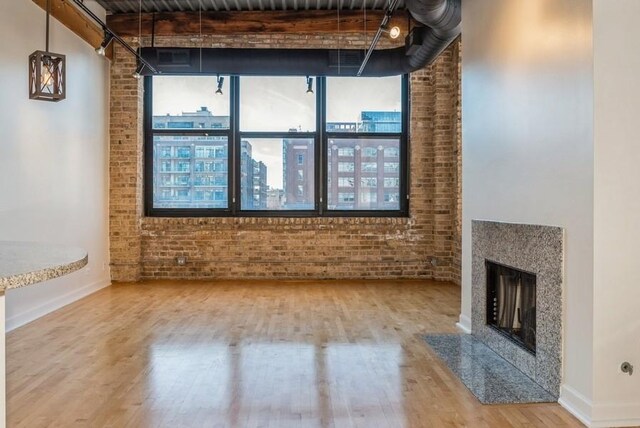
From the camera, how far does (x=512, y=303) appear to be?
3.70 meters

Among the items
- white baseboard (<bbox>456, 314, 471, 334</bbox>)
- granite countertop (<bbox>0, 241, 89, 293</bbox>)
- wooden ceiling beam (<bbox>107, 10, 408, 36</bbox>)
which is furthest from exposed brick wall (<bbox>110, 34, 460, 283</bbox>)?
granite countertop (<bbox>0, 241, 89, 293</bbox>)

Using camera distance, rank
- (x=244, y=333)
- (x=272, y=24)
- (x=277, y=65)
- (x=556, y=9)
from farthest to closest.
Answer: (x=272, y=24), (x=277, y=65), (x=244, y=333), (x=556, y=9)

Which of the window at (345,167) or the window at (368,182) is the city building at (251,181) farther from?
the window at (368,182)

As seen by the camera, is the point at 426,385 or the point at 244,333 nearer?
the point at 426,385

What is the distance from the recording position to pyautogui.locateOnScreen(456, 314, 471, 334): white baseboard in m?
4.45

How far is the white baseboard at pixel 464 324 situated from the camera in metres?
4.45

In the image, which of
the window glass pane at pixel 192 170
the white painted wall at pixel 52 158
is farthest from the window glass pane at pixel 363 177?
the white painted wall at pixel 52 158

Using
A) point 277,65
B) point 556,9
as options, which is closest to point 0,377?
point 556,9

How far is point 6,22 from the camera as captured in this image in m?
4.66

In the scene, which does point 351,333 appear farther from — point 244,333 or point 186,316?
point 186,316

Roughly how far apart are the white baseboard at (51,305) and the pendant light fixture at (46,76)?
208 cm

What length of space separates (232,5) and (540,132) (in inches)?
209

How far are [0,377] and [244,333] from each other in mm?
2910

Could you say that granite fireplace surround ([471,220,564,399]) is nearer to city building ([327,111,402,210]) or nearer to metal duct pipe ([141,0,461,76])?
metal duct pipe ([141,0,461,76])
